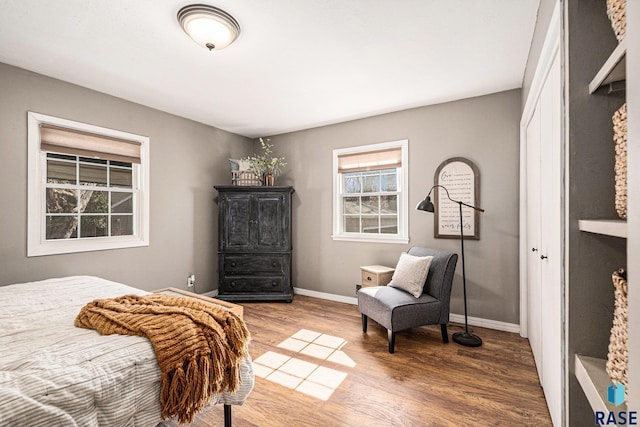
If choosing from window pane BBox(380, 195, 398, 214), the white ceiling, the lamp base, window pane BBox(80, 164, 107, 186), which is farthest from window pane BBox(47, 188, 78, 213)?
the lamp base

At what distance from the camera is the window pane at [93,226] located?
3214 mm

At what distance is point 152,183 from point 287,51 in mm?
Result: 2420

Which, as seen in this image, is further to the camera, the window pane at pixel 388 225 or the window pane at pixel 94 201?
the window pane at pixel 388 225

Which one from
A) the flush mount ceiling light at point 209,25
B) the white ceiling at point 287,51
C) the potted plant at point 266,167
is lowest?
the potted plant at point 266,167

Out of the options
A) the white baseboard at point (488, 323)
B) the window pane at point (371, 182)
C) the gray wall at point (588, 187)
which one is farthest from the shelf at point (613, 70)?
the window pane at point (371, 182)

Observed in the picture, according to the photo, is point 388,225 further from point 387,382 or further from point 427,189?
point 387,382

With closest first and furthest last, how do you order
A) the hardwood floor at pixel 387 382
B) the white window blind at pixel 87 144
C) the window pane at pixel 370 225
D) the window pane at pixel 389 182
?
the hardwood floor at pixel 387 382
the white window blind at pixel 87 144
the window pane at pixel 389 182
the window pane at pixel 370 225

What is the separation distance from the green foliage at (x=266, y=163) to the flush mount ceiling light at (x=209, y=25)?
233 cm

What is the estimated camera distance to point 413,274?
2.98 metres

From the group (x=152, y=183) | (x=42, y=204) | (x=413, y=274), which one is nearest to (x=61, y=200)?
(x=42, y=204)

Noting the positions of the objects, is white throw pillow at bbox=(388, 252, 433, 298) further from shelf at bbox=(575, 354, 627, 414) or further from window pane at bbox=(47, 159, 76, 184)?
window pane at bbox=(47, 159, 76, 184)

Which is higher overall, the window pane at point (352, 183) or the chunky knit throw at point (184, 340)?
the window pane at point (352, 183)

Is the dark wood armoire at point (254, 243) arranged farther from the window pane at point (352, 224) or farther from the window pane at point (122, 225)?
the window pane at point (122, 225)

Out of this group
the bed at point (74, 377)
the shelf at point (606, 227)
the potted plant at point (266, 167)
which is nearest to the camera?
the shelf at point (606, 227)
